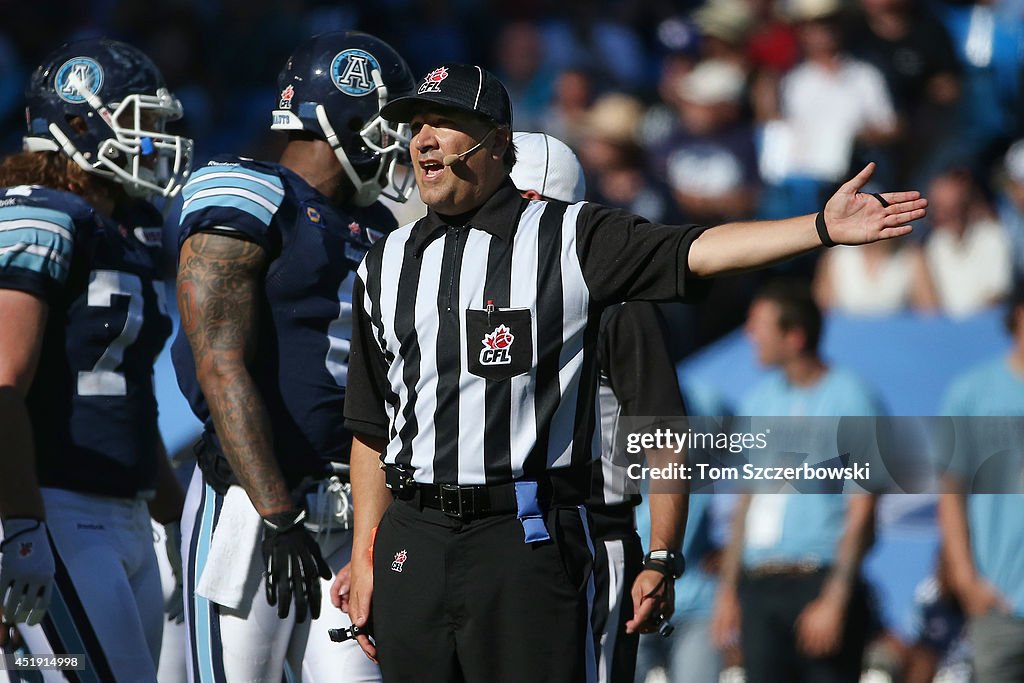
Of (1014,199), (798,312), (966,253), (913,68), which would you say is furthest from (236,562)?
(913,68)

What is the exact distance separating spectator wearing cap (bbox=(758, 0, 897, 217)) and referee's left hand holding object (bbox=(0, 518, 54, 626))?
4835 millimetres

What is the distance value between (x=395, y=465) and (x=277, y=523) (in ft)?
2.12

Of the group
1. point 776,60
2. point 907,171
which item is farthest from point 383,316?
point 776,60

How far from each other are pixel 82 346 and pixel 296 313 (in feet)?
2.02

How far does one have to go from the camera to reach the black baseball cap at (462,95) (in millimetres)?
3064

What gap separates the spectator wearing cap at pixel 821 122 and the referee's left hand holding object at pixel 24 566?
4.83 meters

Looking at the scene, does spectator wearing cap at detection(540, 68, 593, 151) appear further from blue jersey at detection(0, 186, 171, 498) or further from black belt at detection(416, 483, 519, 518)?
black belt at detection(416, 483, 519, 518)

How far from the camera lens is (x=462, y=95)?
10.1ft

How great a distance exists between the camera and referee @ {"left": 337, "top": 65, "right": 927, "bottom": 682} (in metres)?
2.91

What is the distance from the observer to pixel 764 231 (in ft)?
9.04

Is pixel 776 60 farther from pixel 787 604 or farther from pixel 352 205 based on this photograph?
pixel 352 205

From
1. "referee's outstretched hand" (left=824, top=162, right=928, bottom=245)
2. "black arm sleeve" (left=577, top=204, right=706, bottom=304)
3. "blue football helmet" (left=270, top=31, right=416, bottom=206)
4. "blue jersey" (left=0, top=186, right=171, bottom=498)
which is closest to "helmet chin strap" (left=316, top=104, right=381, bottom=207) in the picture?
"blue football helmet" (left=270, top=31, right=416, bottom=206)
